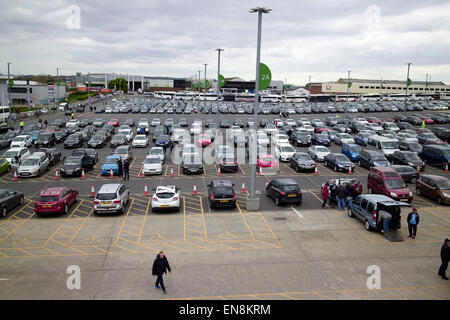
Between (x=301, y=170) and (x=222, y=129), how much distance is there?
27775mm

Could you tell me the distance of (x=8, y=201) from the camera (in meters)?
20.2

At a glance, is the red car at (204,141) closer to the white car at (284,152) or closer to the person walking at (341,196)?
the white car at (284,152)

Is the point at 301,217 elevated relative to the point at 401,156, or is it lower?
lower

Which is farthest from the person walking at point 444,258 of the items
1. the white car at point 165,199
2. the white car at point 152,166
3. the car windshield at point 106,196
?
the white car at point 152,166

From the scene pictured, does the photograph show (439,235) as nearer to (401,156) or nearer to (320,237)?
(320,237)

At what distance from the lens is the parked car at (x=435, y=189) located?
21.7 m

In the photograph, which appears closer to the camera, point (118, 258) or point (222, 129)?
point (118, 258)

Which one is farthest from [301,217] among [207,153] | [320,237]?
[207,153]

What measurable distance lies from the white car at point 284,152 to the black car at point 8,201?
21.5m

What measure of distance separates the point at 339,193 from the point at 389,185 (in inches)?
138

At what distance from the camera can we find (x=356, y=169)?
1246 inches
